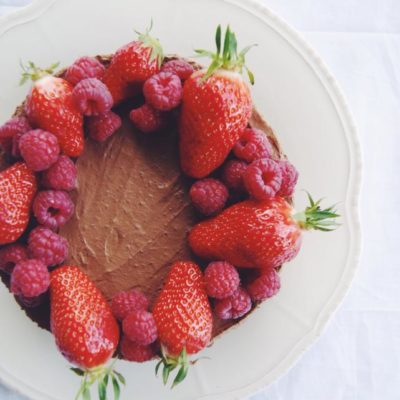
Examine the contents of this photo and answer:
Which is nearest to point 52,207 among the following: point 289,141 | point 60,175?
point 60,175

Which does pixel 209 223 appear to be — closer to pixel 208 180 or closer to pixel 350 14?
pixel 208 180

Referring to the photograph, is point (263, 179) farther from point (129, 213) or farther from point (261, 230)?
point (129, 213)

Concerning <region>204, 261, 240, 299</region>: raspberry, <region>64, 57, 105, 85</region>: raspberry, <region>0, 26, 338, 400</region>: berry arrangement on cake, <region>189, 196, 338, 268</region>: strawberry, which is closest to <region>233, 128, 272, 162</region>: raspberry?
<region>0, 26, 338, 400</region>: berry arrangement on cake

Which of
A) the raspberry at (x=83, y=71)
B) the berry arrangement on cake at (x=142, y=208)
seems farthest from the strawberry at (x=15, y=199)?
the raspberry at (x=83, y=71)

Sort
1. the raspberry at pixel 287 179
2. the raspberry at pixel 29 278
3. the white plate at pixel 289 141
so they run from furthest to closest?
the white plate at pixel 289 141, the raspberry at pixel 287 179, the raspberry at pixel 29 278

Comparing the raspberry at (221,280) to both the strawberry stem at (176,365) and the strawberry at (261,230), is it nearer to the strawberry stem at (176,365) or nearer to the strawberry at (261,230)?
the strawberry at (261,230)

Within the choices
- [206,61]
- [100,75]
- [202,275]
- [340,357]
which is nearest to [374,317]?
[340,357]

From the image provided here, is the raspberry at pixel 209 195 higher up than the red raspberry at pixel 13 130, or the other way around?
the red raspberry at pixel 13 130
